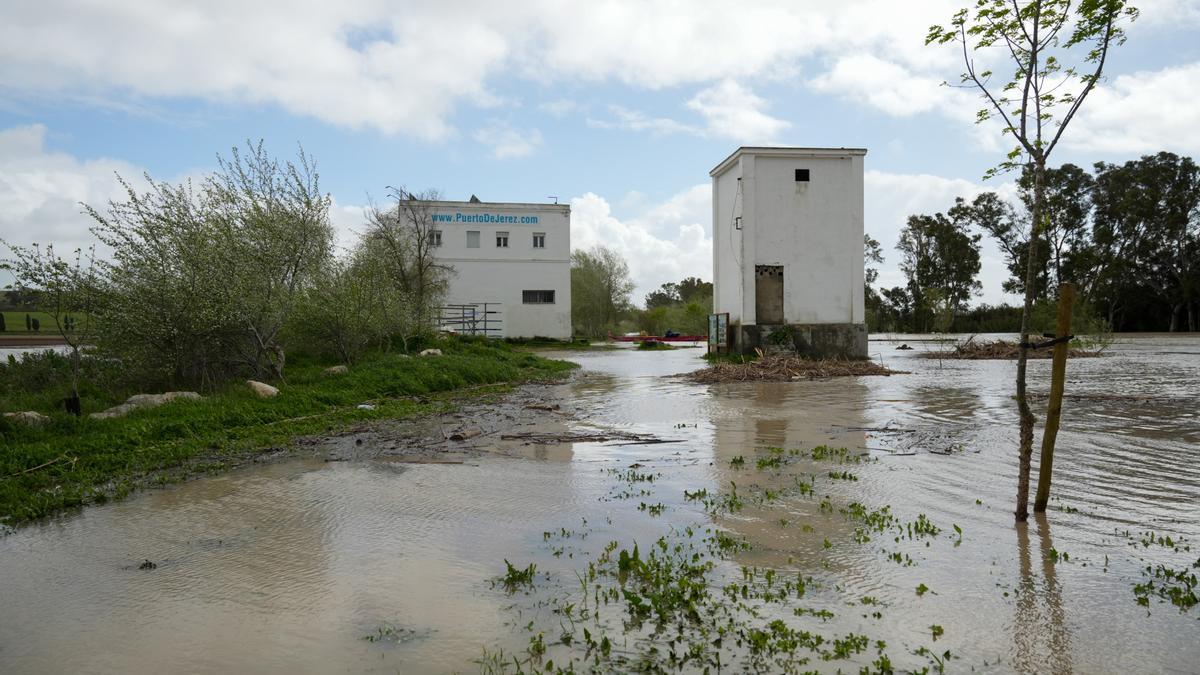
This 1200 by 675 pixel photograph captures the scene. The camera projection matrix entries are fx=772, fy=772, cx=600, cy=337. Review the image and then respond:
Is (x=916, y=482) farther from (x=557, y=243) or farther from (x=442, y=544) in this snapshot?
(x=557, y=243)

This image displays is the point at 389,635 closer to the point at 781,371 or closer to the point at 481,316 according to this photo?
the point at 781,371

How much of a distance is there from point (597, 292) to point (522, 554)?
56079 millimetres

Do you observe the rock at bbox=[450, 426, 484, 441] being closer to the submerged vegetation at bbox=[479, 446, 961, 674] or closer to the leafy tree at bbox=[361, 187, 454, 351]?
the submerged vegetation at bbox=[479, 446, 961, 674]

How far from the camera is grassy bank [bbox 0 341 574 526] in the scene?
7.55 meters

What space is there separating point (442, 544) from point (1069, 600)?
157 inches

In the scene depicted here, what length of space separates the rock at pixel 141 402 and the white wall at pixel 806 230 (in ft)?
59.7

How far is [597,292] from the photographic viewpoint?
61219mm

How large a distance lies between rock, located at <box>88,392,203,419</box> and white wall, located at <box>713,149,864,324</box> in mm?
18201

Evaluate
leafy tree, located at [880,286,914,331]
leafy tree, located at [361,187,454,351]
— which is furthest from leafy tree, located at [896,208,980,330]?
leafy tree, located at [361,187,454,351]

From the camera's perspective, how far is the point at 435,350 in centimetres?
2297

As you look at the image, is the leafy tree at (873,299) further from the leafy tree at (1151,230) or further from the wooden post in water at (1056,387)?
the wooden post in water at (1056,387)

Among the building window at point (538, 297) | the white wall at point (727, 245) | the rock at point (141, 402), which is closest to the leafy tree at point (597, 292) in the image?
the building window at point (538, 297)

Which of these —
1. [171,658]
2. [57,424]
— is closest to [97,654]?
[171,658]

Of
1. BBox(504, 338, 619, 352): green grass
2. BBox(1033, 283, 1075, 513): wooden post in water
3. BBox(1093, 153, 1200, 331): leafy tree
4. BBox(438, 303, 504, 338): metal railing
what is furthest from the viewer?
BBox(1093, 153, 1200, 331): leafy tree
